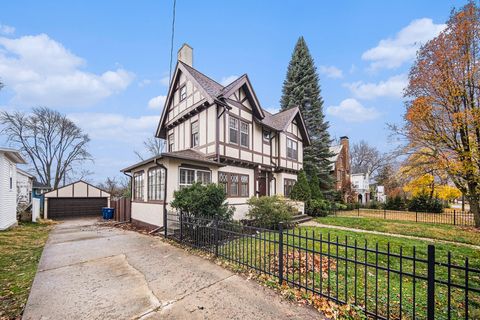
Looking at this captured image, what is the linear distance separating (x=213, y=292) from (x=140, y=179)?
A: 11.0 metres

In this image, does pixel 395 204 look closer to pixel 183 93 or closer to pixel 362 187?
pixel 362 187

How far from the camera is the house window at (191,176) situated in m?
10.8

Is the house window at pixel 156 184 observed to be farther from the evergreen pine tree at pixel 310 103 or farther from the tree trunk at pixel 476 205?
the tree trunk at pixel 476 205

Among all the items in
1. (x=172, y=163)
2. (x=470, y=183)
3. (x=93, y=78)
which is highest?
(x=93, y=78)

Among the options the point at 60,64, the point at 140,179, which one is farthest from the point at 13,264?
the point at 60,64

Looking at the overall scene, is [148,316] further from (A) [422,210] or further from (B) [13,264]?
(A) [422,210]

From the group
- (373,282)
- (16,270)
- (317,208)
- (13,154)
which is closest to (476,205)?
(317,208)

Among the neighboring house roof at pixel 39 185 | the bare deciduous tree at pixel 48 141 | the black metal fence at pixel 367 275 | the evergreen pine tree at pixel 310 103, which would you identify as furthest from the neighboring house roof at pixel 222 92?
the neighboring house roof at pixel 39 185

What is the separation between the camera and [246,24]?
11.8 metres

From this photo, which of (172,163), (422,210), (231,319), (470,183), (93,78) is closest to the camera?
(231,319)

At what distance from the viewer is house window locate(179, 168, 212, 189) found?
10836 millimetres

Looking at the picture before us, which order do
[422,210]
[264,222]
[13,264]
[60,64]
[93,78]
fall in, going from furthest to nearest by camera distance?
Result: [422,210], [93,78], [60,64], [264,222], [13,264]

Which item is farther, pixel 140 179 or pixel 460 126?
pixel 140 179

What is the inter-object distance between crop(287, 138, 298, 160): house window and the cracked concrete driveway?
528 inches
